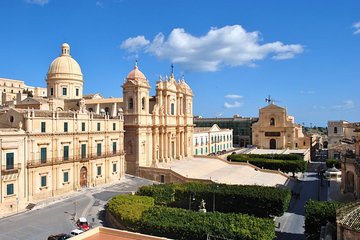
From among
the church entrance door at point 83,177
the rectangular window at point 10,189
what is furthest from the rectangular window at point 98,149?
the rectangular window at point 10,189

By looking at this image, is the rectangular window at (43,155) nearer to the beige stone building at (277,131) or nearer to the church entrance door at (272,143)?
the beige stone building at (277,131)

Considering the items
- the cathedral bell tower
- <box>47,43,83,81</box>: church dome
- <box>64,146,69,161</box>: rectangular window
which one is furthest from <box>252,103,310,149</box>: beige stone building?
<box>64,146,69,161</box>: rectangular window

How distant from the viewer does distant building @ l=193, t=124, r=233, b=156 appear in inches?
3118

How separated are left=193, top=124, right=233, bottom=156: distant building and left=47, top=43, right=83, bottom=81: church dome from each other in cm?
3269

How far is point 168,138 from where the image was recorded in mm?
60844

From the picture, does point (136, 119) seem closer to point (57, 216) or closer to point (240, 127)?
point (57, 216)

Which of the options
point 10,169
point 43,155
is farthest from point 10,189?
point 43,155

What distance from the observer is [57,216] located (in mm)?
31672

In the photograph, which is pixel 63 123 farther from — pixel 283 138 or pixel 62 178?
pixel 283 138

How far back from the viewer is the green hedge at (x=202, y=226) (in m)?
23.1

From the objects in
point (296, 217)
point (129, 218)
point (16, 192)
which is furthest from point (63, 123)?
point (296, 217)

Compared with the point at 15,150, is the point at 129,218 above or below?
below

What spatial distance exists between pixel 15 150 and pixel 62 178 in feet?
24.3

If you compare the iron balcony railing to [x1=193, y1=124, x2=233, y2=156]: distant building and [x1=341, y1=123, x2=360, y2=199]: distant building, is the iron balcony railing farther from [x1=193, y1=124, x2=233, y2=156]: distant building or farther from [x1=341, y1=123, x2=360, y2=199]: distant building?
[x1=193, y1=124, x2=233, y2=156]: distant building
